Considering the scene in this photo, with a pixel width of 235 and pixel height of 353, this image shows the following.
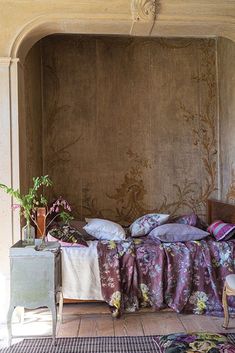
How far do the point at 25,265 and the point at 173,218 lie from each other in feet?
7.62

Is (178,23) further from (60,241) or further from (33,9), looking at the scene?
(60,241)

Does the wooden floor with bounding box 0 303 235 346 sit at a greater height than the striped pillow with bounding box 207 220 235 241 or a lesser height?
lesser

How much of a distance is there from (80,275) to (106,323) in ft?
1.50

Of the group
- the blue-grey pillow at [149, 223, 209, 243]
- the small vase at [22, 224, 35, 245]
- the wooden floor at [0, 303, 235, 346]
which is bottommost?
the wooden floor at [0, 303, 235, 346]

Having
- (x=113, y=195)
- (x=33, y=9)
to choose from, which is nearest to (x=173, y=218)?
(x=113, y=195)

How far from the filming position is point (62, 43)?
15.6 feet

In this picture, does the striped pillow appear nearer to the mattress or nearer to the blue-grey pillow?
the blue-grey pillow

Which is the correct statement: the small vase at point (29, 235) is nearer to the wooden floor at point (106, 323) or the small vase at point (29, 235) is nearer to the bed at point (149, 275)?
the bed at point (149, 275)

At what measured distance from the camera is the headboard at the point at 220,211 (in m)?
4.02

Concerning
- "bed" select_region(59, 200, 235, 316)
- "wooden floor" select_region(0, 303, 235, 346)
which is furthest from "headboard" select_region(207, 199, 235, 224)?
"wooden floor" select_region(0, 303, 235, 346)

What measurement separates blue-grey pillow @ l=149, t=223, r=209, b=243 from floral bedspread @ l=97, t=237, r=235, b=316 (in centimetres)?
16

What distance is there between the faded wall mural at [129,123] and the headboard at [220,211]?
7.2 inches

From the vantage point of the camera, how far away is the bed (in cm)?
333

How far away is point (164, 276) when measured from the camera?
3396mm
